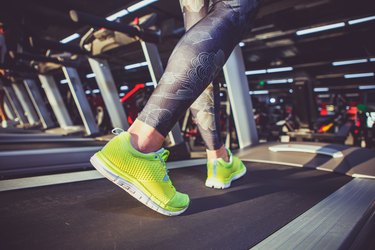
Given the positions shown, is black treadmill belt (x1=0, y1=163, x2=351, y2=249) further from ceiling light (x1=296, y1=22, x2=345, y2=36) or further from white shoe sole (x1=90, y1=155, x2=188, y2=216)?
ceiling light (x1=296, y1=22, x2=345, y2=36)

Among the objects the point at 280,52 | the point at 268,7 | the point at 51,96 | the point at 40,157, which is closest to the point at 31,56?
the point at 51,96

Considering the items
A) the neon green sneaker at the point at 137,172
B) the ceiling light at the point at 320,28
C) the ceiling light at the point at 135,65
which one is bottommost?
the neon green sneaker at the point at 137,172

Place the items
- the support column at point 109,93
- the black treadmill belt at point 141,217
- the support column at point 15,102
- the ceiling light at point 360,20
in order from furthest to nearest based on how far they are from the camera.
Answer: the support column at point 15,102 < the ceiling light at point 360,20 < the support column at point 109,93 < the black treadmill belt at point 141,217

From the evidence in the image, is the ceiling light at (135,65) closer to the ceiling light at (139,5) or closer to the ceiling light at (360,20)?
the ceiling light at (139,5)

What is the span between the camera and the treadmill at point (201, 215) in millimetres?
498

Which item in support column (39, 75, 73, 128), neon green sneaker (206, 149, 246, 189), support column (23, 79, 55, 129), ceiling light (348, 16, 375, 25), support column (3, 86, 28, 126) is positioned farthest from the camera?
support column (3, 86, 28, 126)

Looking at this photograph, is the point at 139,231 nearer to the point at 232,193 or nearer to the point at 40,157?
the point at 232,193

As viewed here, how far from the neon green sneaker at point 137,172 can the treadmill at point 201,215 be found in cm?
5

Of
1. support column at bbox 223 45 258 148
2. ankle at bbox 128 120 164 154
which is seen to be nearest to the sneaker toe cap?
ankle at bbox 128 120 164 154

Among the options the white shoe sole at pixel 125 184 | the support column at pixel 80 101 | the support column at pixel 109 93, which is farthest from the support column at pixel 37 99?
the white shoe sole at pixel 125 184

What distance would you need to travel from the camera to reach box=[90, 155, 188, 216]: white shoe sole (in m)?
0.59

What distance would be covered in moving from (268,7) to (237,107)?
4.95 m

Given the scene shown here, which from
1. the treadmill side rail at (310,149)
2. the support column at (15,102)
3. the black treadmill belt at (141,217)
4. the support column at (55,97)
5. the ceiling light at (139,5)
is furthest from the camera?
the support column at (15,102)

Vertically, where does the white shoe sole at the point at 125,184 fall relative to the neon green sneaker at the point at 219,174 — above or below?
above
